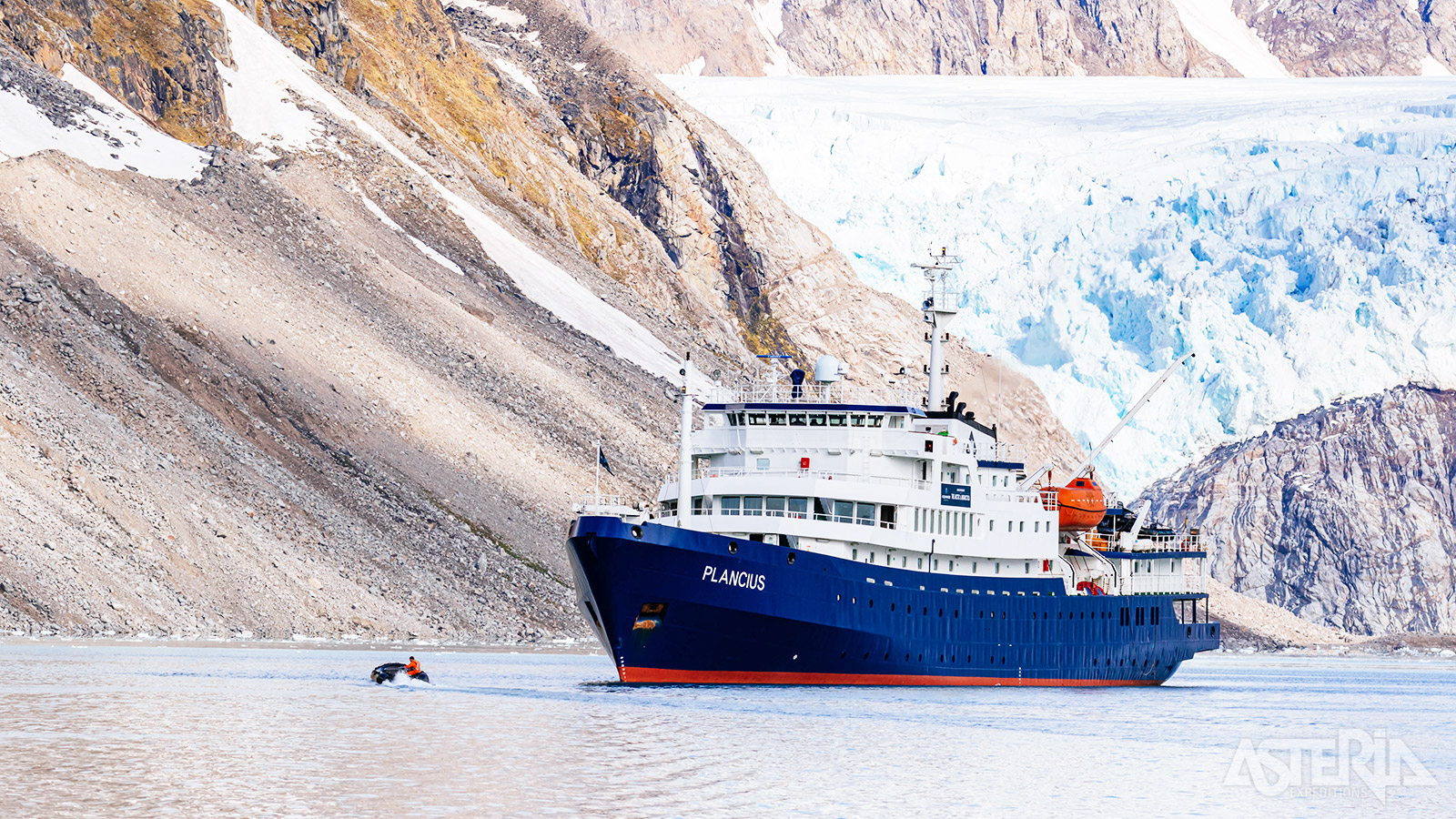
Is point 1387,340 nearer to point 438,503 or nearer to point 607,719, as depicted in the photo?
point 438,503

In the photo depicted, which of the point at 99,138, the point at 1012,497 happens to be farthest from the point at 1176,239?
the point at 1012,497

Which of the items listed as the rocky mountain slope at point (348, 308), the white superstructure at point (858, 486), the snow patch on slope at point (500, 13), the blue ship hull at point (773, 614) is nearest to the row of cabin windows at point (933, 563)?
the white superstructure at point (858, 486)

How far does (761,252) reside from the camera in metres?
146

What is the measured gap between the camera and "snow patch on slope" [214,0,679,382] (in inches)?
4353

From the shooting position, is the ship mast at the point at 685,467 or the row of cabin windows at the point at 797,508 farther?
the row of cabin windows at the point at 797,508

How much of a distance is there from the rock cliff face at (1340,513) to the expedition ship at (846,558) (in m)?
74.4

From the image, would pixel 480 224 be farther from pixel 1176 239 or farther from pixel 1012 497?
pixel 1012 497

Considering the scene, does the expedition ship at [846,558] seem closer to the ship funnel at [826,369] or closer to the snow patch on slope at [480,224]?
the ship funnel at [826,369]

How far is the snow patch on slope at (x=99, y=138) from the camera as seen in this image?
296 ft

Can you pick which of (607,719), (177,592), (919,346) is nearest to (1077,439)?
(919,346)

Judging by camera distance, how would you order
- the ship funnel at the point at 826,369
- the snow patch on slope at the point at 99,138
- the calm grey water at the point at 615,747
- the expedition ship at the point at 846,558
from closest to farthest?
the calm grey water at the point at 615,747, the expedition ship at the point at 846,558, the ship funnel at the point at 826,369, the snow patch on slope at the point at 99,138

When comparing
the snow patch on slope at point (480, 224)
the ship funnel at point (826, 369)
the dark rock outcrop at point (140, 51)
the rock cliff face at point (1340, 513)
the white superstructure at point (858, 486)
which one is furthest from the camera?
the rock cliff face at point (1340, 513)

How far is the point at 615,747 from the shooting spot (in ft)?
111

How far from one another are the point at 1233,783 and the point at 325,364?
60191 millimetres
